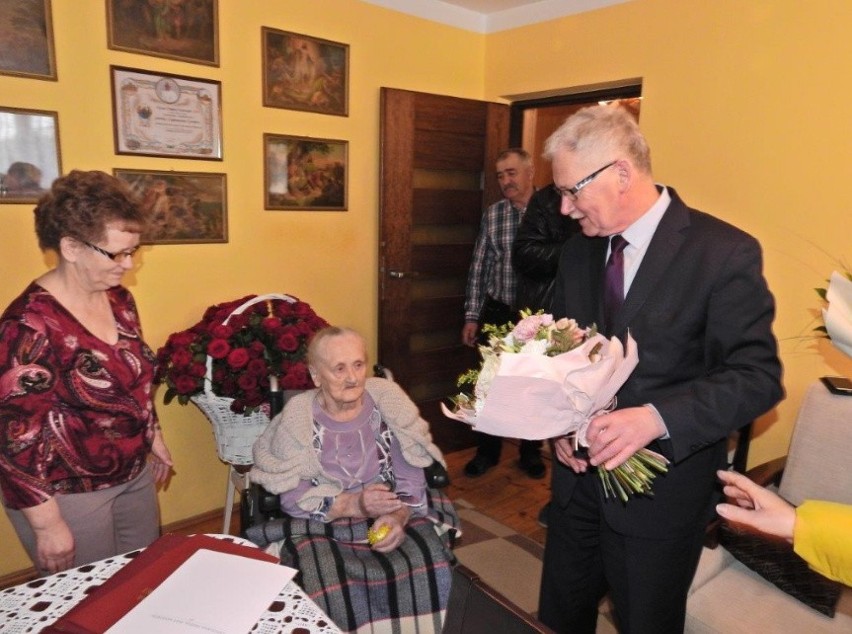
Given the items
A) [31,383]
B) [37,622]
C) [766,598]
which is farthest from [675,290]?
[31,383]

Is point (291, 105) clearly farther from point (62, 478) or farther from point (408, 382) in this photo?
point (62, 478)

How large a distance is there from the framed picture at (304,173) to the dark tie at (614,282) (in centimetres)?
213

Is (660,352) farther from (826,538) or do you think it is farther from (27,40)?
(27,40)

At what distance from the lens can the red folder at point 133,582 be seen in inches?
42.0

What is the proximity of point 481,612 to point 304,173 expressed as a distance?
9.13ft

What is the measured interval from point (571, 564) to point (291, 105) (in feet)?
8.53

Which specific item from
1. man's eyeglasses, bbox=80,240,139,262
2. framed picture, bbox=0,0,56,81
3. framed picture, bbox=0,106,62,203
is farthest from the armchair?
framed picture, bbox=0,0,56,81

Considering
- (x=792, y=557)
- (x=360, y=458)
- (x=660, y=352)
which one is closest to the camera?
(x=660, y=352)

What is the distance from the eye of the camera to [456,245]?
397 cm

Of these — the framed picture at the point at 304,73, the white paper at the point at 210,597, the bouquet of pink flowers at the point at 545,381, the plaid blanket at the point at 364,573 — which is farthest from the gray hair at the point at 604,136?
the framed picture at the point at 304,73

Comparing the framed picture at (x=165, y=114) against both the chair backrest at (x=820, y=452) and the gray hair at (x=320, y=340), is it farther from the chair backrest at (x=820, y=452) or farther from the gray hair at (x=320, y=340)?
the chair backrest at (x=820, y=452)

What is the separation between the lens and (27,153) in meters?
2.50

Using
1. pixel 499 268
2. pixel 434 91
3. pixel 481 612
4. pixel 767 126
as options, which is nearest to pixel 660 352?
pixel 481 612

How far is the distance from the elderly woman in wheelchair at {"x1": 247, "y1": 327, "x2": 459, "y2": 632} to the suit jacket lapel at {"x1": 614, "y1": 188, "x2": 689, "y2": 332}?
955 mm
